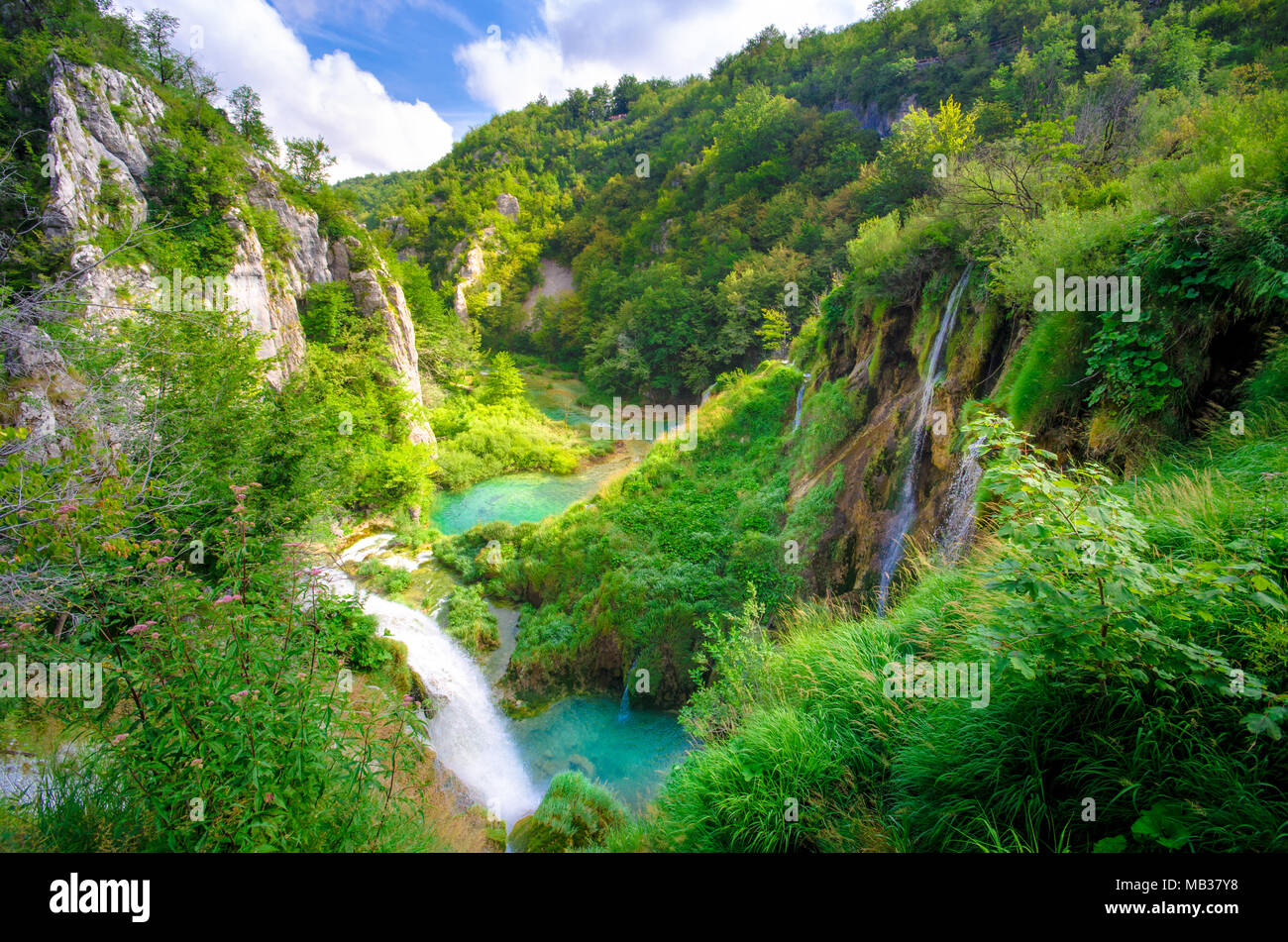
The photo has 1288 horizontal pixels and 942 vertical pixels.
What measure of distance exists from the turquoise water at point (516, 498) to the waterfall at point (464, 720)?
21.8 ft

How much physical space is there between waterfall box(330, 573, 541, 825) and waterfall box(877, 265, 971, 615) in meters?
8.26

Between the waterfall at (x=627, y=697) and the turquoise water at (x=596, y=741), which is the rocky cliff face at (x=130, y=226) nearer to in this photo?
the turquoise water at (x=596, y=741)

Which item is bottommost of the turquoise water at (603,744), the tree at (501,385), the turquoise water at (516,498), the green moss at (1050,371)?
the turquoise water at (603,744)

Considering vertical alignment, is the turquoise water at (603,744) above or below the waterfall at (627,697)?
below

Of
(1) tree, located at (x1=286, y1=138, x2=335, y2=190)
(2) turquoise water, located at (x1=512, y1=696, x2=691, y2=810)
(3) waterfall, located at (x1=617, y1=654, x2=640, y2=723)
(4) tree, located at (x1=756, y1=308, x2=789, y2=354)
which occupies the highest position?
(1) tree, located at (x1=286, y1=138, x2=335, y2=190)

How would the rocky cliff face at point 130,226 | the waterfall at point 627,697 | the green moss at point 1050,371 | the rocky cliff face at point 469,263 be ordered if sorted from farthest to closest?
the rocky cliff face at point 469,263
the rocky cliff face at point 130,226
the waterfall at point 627,697
the green moss at point 1050,371

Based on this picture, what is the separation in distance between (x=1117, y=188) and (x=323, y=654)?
459 inches

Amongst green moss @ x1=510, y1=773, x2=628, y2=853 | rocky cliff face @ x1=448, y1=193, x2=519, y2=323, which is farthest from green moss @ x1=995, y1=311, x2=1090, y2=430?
rocky cliff face @ x1=448, y1=193, x2=519, y2=323

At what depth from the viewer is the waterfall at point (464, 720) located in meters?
10.4

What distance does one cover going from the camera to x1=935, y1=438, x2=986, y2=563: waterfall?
6.62 meters

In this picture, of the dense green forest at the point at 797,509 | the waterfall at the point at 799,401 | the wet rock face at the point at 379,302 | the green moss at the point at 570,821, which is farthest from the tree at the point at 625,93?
the green moss at the point at 570,821

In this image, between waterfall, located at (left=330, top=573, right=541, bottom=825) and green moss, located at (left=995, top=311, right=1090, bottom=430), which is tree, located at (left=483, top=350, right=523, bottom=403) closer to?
waterfall, located at (left=330, top=573, right=541, bottom=825)

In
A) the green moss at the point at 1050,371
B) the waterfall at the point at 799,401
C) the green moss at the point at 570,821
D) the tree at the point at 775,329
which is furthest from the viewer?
the tree at the point at 775,329

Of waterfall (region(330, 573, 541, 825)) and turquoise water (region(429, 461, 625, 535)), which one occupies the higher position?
turquoise water (region(429, 461, 625, 535))
